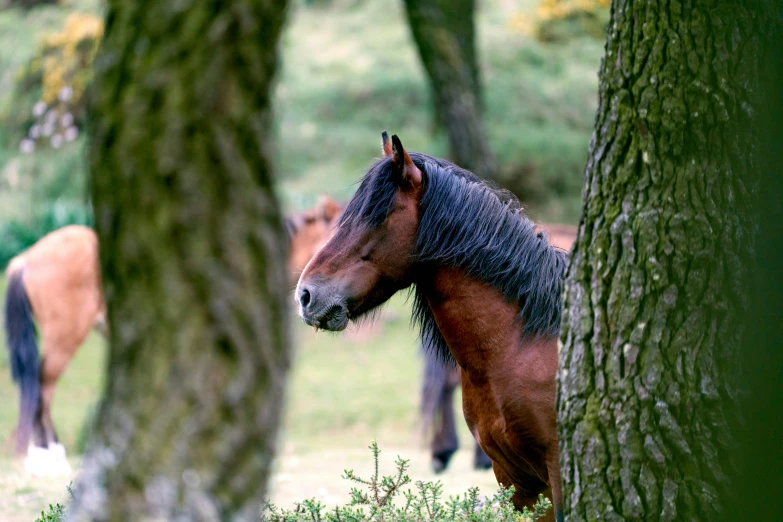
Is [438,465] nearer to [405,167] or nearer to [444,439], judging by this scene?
[444,439]

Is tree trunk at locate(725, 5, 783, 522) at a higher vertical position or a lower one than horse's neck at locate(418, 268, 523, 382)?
lower

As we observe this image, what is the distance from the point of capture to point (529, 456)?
3.50m

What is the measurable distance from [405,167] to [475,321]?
70cm

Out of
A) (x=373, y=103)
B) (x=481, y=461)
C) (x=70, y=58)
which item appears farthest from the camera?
(x=373, y=103)

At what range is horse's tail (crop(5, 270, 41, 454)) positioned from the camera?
7.85 m

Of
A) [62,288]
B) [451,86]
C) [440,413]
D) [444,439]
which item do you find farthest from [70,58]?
[444,439]

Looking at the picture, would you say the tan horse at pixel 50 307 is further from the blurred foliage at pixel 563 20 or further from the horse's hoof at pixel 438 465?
the blurred foliage at pixel 563 20

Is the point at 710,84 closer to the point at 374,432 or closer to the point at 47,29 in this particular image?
the point at 374,432

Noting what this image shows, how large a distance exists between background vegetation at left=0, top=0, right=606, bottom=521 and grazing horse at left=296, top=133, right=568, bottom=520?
316 centimetres

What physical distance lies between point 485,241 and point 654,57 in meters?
1.22

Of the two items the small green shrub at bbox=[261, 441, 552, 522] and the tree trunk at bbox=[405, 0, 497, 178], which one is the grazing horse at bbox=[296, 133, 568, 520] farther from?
the tree trunk at bbox=[405, 0, 497, 178]

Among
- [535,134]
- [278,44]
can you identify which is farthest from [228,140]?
[535,134]

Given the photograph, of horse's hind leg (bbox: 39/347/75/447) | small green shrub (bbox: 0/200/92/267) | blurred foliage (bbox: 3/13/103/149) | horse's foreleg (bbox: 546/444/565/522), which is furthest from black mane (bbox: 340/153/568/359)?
blurred foliage (bbox: 3/13/103/149)

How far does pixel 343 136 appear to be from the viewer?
1720cm
